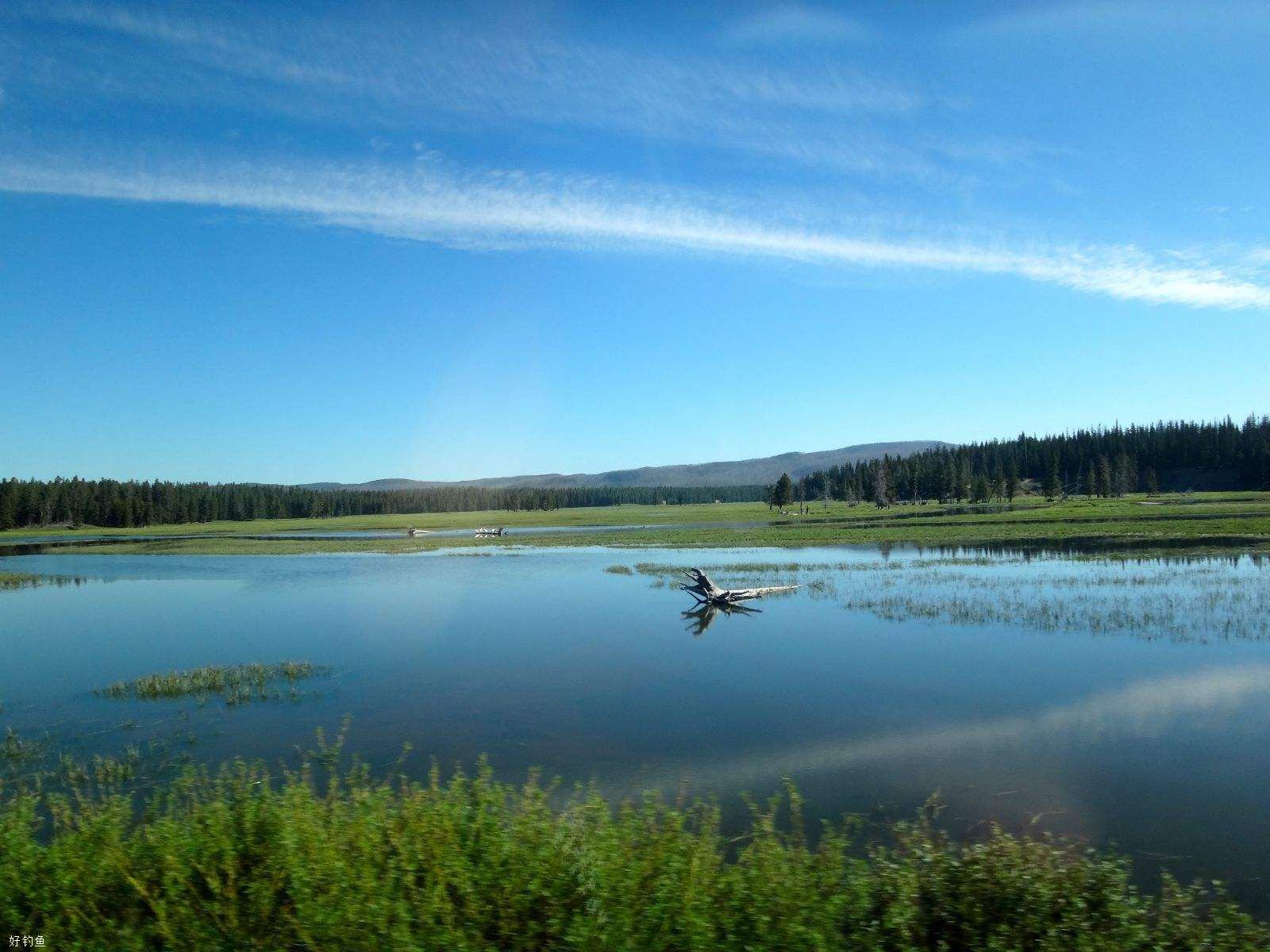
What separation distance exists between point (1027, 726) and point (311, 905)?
532 inches

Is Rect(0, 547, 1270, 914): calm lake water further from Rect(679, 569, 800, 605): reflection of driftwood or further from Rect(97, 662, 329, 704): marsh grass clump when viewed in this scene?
Rect(679, 569, 800, 605): reflection of driftwood

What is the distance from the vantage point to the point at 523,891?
23.0 ft

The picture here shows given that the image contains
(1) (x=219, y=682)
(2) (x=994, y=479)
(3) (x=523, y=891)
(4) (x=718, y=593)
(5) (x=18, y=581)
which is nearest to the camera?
(3) (x=523, y=891)

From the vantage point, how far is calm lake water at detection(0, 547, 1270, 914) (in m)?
12.2

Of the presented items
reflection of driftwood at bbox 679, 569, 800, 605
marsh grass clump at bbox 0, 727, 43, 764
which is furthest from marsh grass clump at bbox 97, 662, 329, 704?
reflection of driftwood at bbox 679, 569, 800, 605

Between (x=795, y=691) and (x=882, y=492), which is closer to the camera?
(x=795, y=691)

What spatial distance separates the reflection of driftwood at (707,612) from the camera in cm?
2842

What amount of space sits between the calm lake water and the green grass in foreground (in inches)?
136

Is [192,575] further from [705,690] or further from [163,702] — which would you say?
[705,690]

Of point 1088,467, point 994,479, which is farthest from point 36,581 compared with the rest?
point 1088,467

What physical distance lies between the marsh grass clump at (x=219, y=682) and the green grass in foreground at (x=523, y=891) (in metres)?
12.0

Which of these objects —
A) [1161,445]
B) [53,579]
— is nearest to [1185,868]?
[53,579]

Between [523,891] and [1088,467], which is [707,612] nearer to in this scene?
[523,891]

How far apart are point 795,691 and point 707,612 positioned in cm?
1209
